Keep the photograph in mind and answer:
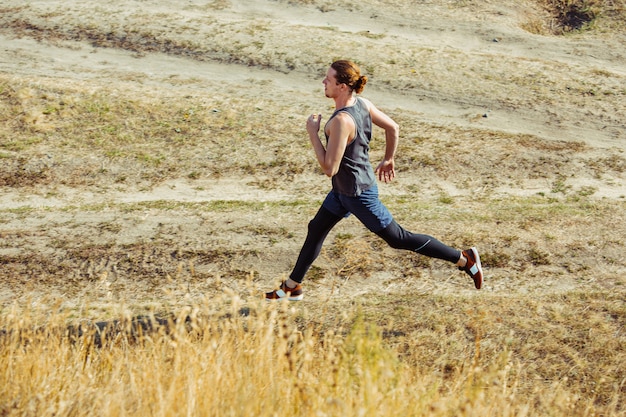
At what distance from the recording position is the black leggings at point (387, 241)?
6391mm

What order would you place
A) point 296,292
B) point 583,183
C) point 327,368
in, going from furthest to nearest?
point 583,183, point 296,292, point 327,368

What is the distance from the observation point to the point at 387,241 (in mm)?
6430

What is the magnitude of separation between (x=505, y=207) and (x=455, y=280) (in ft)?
8.82

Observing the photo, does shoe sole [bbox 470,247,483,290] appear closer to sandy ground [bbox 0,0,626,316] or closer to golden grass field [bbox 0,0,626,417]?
golden grass field [bbox 0,0,626,417]

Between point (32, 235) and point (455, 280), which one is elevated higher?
point (455, 280)

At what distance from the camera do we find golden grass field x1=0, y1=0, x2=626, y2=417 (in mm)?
4457

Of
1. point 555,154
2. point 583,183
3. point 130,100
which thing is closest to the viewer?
point 583,183

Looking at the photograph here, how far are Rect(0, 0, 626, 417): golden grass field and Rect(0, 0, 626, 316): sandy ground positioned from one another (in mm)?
60

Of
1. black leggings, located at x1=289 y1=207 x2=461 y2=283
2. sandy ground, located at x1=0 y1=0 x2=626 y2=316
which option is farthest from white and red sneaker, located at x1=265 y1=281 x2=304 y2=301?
sandy ground, located at x1=0 y1=0 x2=626 y2=316

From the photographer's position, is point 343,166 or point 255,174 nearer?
point 343,166

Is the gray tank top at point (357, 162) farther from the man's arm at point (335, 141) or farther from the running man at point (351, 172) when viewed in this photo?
the man's arm at point (335, 141)

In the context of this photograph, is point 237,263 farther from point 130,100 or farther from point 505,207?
point 130,100

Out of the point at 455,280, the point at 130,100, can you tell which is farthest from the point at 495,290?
the point at 130,100

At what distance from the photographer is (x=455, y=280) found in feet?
24.4
